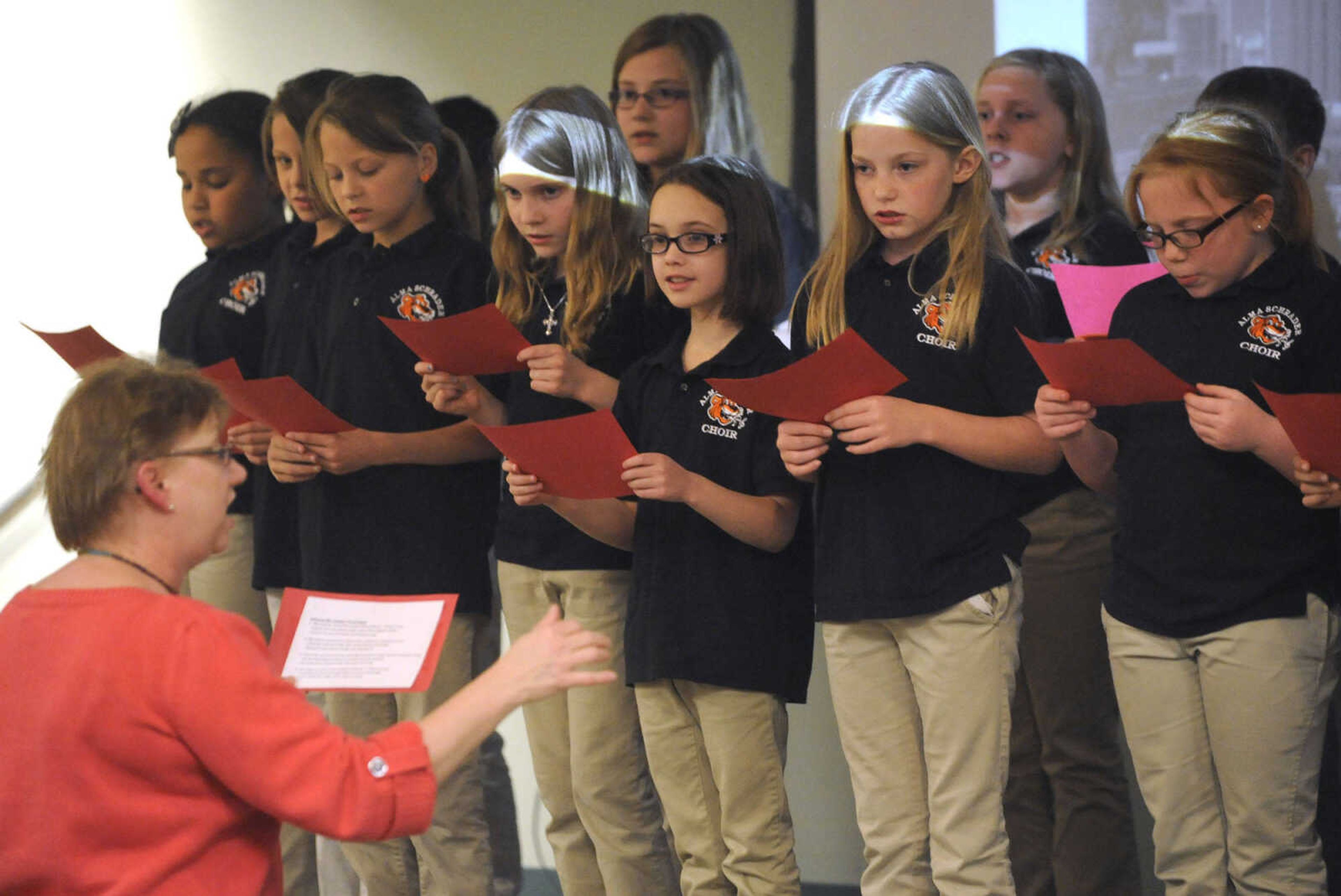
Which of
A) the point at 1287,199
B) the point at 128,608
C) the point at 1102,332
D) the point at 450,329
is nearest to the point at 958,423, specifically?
the point at 1102,332

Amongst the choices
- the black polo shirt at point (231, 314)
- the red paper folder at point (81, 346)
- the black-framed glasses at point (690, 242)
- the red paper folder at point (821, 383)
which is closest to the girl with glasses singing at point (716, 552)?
the black-framed glasses at point (690, 242)

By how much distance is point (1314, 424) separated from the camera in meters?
1.95

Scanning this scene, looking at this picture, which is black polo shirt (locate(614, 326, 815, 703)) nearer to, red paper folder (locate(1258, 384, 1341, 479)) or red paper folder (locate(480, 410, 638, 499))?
red paper folder (locate(480, 410, 638, 499))

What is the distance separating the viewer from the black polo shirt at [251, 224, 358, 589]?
3.09m

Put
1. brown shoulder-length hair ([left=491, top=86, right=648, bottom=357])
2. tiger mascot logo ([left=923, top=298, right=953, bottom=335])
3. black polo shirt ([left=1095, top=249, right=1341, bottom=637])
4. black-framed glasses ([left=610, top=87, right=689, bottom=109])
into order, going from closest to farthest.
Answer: black polo shirt ([left=1095, top=249, right=1341, bottom=637]) < tiger mascot logo ([left=923, top=298, right=953, bottom=335]) < brown shoulder-length hair ([left=491, top=86, right=648, bottom=357]) < black-framed glasses ([left=610, top=87, right=689, bottom=109])

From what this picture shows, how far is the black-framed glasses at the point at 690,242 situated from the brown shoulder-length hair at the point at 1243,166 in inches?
28.0

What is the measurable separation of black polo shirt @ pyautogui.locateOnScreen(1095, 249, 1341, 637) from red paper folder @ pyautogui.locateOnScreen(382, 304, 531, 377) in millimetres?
1112

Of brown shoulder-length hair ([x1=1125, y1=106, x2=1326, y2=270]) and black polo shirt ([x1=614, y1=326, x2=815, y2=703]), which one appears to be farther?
black polo shirt ([x1=614, y1=326, x2=815, y2=703])

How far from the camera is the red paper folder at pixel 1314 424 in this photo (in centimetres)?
192

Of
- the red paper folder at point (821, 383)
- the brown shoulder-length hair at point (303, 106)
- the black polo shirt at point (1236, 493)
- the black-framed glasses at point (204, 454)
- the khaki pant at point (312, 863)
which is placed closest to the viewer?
the black-framed glasses at point (204, 454)

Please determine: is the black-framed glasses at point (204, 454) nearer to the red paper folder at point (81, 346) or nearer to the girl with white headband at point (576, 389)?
the girl with white headband at point (576, 389)

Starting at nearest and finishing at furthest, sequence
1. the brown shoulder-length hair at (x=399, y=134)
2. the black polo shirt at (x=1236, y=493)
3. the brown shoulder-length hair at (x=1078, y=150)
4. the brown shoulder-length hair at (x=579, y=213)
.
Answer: the black polo shirt at (x=1236, y=493)
the brown shoulder-length hair at (x=579, y=213)
the brown shoulder-length hair at (x=1078, y=150)
the brown shoulder-length hair at (x=399, y=134)

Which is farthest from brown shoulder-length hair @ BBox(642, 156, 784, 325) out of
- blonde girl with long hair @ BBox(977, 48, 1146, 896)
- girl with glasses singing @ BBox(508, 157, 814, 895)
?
blonde girl with long hair @ BBox(977, 48, 1146, 896)

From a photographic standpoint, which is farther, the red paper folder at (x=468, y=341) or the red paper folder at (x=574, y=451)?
the red paper folder at (x=468, y=341)
